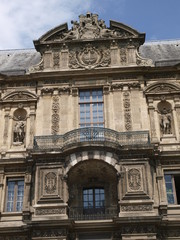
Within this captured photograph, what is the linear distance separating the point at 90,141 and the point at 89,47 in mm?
7572

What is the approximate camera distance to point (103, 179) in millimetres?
21000

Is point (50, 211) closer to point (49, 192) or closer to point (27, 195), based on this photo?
point (49, 192)

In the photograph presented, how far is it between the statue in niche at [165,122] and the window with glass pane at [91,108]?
3.47 m

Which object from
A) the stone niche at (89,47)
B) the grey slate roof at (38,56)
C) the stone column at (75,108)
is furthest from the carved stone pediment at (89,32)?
the stone column at (75,108)

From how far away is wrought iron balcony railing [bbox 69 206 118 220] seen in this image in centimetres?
1955

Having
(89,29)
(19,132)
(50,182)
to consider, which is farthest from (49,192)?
(89,29)

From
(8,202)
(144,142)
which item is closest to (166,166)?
(144,142)

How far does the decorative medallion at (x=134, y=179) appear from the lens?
771 inches

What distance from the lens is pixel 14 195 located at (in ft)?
68.7

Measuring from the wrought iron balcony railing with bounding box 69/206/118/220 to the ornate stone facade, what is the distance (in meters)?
0.05

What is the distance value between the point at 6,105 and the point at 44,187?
6.37 meters

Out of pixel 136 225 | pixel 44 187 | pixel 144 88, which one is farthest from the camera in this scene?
pixel 144 88

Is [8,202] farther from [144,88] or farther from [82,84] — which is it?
[144,88]

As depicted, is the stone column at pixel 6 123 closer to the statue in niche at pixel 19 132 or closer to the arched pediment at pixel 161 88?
the statue in niche at pixel 19 132
